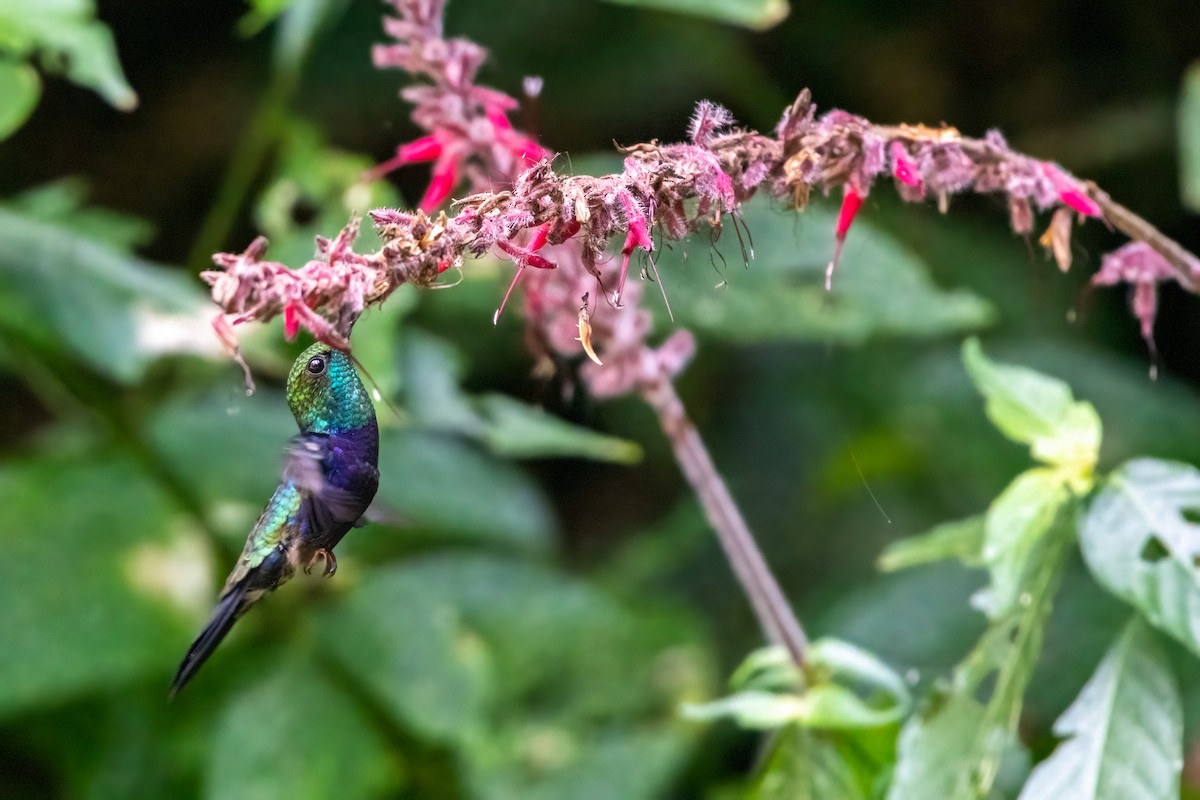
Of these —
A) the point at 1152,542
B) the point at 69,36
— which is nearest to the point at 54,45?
the point at 69,36

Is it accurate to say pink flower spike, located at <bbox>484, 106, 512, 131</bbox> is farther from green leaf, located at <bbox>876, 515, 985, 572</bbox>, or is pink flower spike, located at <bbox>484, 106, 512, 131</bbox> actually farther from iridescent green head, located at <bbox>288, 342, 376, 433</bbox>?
green leaf, located at <bbox>876, 515, 985, 572</bbox>

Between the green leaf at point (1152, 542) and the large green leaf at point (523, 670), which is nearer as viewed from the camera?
the green leaf at point (1152, 542)

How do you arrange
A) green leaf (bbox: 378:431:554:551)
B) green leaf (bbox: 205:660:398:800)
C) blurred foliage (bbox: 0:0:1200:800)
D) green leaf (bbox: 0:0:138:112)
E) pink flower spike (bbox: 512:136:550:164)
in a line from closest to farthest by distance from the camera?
pink flower spike (bbox: 512:136:550:164) → blurred foliage (bbox: 0:0:1200:800) → green leaf (bbox: 0:0:138:112) → green leaf (bbox: 205:660:398:800) → green leaf (bbox: 378:431:554:551)

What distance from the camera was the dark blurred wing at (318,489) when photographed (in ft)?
1.78

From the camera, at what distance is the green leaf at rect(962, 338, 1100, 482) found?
81 cm

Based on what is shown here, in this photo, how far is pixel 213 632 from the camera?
58 centimetres

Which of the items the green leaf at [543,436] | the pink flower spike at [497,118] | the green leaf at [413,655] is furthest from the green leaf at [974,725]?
the green leaf at [413,655]

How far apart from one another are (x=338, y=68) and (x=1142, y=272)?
1.86 m

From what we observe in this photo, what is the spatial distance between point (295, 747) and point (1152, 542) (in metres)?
0.90

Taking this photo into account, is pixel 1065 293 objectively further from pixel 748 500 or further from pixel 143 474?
pixel 143 474

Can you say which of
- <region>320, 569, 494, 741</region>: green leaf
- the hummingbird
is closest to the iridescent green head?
the hummingbird

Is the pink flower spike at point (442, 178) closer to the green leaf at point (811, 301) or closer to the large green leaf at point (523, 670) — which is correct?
the green leaf at point (811, 301)

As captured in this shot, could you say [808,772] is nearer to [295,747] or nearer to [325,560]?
[325,560]

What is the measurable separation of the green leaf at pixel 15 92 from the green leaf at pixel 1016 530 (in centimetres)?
86
